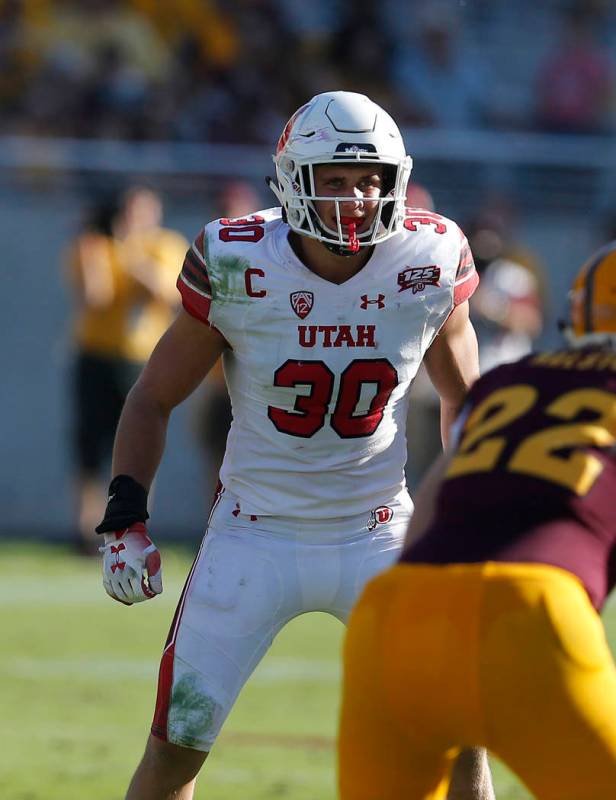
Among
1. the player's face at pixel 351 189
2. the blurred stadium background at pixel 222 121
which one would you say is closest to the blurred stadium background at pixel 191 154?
the blurred stadium background at pixel 222 121

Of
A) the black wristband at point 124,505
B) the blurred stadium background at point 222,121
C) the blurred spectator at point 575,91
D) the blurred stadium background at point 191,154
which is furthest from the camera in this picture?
the blurred spectator at point 575,91

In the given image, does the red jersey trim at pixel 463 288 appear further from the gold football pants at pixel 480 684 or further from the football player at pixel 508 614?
the gold football pants at pixel 480 684

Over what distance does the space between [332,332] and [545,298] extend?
20.9ft

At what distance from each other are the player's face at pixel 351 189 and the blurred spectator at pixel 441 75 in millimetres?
7958

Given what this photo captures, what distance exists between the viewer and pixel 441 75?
38.3 feet

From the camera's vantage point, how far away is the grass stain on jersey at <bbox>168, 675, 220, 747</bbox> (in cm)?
352

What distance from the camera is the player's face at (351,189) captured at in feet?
12.1

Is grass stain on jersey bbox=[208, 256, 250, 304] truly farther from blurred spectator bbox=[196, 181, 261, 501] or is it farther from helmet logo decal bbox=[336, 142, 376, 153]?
blurred spectator bbox=[196, 181, 261, 501]

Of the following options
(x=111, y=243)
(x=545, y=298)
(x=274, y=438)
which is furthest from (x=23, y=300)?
(x=274, y=438)

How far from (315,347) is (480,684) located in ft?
4.30

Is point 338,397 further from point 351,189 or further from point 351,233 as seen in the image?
point 351,189

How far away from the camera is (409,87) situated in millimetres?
11609

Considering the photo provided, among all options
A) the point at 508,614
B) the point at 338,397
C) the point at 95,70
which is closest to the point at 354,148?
the point at 338,397

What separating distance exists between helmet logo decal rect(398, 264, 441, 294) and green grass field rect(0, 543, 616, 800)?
5.53 ft
